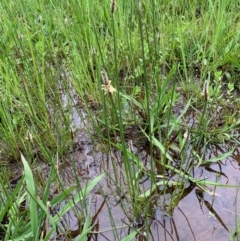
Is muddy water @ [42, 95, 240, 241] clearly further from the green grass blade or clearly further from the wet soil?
the green grass blade

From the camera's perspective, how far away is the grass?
3.61ft

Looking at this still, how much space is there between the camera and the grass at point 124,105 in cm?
110

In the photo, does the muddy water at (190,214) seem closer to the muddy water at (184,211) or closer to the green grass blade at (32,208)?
the muddy water at (184,211)

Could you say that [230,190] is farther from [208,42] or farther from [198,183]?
[208,42]

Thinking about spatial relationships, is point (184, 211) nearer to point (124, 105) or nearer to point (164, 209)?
point (164, 209)

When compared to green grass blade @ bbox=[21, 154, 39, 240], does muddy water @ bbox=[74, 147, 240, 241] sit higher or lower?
lower

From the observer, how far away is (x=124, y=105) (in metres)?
1.50

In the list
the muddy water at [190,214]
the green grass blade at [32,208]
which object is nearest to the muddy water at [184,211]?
the muddy water at [190,214]

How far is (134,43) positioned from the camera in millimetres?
1770

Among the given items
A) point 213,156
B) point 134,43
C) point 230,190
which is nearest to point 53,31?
point 134,43

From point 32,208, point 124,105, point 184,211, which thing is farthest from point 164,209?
point 124,105

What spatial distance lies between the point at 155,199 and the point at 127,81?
69cm

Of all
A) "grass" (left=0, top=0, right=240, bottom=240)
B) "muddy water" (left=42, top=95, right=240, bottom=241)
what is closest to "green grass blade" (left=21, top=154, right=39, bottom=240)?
"grass" (left=0, top=0, right=240, bottom=240)

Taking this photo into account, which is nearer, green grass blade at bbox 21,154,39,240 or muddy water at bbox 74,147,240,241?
green grass blade at bbox 21,154,39,240
